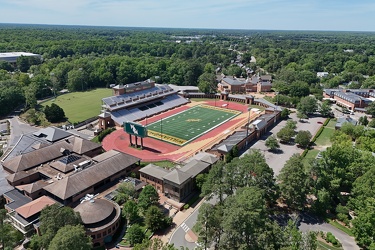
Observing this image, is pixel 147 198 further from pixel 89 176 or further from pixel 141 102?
pixel 141 102

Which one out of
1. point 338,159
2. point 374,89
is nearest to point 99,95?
point 338,159

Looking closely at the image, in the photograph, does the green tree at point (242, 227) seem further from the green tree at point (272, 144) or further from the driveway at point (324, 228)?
the green tree at point (272, 144)

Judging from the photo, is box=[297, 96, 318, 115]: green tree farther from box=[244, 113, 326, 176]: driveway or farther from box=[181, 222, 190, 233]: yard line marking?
box=[181, 222, 190, 233]: yard line marking

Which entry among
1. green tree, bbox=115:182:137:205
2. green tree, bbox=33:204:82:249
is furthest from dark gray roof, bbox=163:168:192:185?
green tree, bbox=33:204:82:249

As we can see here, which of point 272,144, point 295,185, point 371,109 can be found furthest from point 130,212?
point 371,109

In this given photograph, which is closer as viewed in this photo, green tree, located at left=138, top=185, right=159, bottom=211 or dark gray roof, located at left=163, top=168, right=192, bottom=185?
green tree, located at left=138, top=185, right=159, bottom=211
